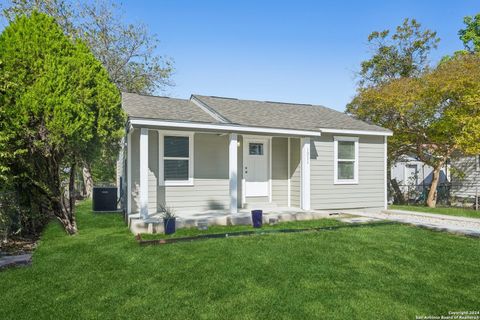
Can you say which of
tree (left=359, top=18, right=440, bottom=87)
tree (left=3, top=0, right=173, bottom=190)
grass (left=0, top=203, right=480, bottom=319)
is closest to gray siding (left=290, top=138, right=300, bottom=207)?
grass (left=0, top=203, right=480, bottom=319)

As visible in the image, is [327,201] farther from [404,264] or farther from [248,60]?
[248,60]

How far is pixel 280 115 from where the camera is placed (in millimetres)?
11656

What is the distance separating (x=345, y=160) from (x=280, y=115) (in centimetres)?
276

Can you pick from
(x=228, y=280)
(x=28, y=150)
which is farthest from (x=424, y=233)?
(x=28, y=150)

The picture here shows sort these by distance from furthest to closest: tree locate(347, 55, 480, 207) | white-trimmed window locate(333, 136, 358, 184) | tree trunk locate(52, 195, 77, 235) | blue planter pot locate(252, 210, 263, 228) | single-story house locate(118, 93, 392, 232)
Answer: tree locate(347, 55, 480, 207) < white-trimmed window locate(333, 136, 358, 184) < single-story house locate(118, 93, 392, 232) < blue planter pot locate(252, 210, 263, 228) < tree trunk locate(52, 195, 77, 235)

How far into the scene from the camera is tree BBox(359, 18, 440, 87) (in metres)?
23.3

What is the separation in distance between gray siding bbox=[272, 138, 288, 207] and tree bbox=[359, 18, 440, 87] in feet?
52.7

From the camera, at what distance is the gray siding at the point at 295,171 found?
10863mm

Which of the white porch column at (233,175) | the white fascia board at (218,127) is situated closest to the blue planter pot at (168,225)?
the white porch column at (233,175)

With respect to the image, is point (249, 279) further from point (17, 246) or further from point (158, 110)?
point (158, 110)

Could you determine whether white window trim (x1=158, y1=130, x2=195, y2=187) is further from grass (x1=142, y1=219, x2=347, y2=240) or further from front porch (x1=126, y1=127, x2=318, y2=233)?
grass (x1=142, y1=219, x2=347, y2=240)

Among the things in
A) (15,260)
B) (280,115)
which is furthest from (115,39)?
(15,260)

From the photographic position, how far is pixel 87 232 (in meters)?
8.02

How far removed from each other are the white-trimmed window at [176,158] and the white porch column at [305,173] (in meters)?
3.51
